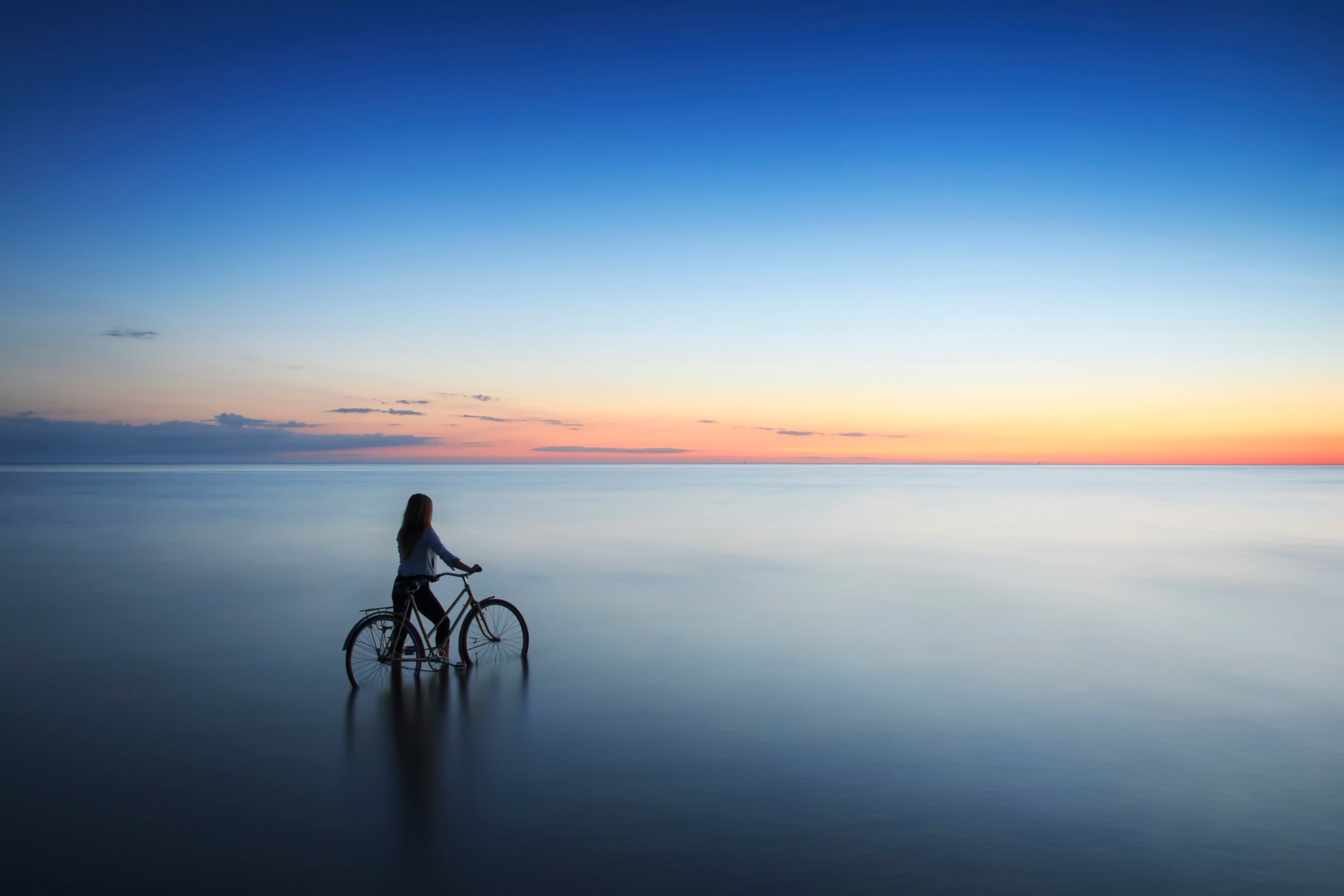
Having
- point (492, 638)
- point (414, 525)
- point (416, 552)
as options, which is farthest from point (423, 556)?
point (492, 638)

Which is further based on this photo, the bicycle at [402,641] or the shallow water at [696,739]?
the bicycle at [402,641]

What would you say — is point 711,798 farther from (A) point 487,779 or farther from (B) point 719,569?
(B) point 719,569

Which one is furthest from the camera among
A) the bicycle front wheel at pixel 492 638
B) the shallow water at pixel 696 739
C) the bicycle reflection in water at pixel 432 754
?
the bicycle front wheel at pixel 492 638

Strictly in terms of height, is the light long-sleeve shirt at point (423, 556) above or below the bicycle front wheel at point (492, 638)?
above

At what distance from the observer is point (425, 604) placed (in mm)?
9414

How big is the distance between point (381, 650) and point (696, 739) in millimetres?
4008

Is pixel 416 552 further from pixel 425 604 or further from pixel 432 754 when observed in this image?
pixel 432 754

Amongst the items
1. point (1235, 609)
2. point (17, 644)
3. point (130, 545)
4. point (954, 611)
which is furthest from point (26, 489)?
point (1235, 609)

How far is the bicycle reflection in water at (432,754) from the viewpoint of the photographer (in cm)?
549

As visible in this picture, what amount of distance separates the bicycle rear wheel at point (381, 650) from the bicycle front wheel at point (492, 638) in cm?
60

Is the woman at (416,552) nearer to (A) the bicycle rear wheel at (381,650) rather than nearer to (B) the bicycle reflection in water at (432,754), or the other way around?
(A) the bicycle rear wheel at (381,650)

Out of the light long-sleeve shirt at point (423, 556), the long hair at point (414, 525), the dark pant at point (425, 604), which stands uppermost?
the long hair at point (414, 525)

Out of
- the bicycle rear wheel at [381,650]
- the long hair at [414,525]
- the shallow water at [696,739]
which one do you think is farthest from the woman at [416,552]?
the shallow water at [696,739]

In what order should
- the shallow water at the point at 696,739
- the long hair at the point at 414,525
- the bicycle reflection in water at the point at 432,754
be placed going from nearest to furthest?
1. the shallow water at the point at 696,739
2. the bicycle reflection in water at the point at 432,754
3. the long hair at the point at 414,525
